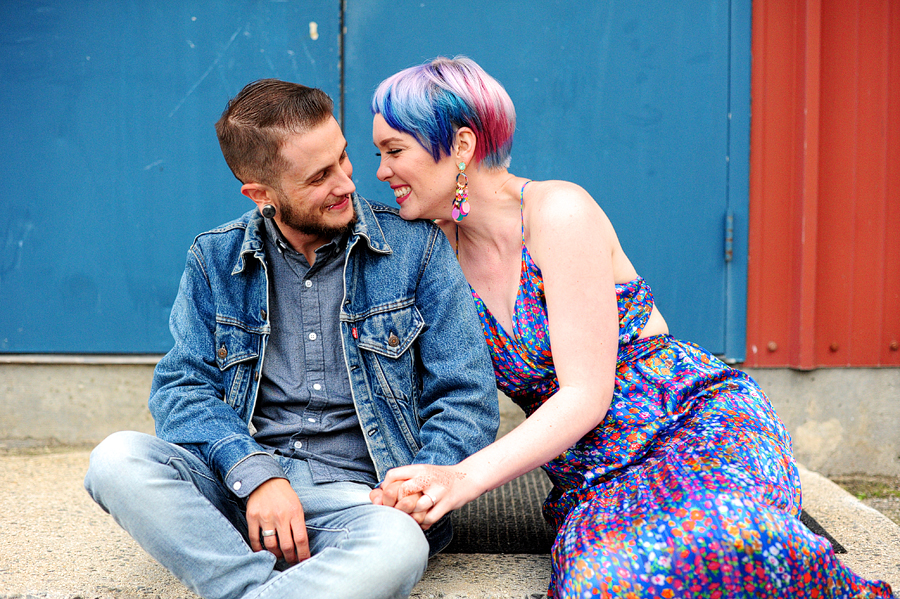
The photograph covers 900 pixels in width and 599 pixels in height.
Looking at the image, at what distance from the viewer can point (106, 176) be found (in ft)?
10.6

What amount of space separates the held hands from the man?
9 cm

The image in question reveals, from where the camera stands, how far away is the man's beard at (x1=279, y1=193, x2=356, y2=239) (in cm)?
195

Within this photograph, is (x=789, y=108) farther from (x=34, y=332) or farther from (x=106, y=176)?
(x=34, y=332)

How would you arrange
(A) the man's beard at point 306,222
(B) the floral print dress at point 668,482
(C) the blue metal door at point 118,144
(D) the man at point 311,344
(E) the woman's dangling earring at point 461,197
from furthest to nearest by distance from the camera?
(C) the blue metal door at point 118,144
(E) the woman's dangling earring at point 461,197
(A) the man's beard at point 306,222
(D) the man at point 311,344
(B) the floral print dress at point 668,482

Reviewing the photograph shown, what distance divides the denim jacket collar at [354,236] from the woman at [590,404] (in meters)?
0.14

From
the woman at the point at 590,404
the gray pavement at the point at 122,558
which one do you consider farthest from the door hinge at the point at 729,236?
the woman at the point at 590,404

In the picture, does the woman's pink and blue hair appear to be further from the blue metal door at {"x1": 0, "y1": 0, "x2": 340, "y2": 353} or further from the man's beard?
the blue metal door at {"x1": 0, "y1": 0, "x2": 340, "y2": 353}

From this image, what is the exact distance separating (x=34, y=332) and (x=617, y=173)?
2777 millimetres

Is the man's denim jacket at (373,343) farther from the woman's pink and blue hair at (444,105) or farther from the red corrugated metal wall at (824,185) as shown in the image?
the red corrugated metal wall at (824,185)

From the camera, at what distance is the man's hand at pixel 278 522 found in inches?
66.4

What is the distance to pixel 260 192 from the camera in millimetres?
1998

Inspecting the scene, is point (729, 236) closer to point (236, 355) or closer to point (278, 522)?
point (236, 355)

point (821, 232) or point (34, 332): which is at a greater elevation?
point (821, 232)

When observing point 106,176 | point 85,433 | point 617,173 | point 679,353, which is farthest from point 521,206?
point 85,433
